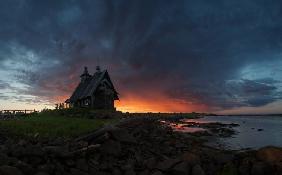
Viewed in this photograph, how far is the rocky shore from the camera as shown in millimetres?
13734

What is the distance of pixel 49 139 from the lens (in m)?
18.0

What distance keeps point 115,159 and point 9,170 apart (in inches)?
232

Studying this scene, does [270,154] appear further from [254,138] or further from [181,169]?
[254,138]

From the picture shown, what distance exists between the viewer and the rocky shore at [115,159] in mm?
13734

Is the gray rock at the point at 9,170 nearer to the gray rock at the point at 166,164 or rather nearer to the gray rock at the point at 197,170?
the gray rock at the point at 166,164

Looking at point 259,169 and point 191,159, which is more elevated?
point 191,159

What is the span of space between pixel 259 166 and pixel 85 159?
922 centimetres

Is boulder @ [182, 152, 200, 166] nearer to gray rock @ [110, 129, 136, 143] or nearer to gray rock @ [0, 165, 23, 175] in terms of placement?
gray rock @ [110, 129, 136, 143]

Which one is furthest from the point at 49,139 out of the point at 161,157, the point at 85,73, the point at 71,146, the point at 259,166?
the point at 85,73

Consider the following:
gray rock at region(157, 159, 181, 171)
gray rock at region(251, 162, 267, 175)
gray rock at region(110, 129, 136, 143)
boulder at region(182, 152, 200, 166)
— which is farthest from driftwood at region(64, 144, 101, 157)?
gray rock at region(251, 162, 267, 175)

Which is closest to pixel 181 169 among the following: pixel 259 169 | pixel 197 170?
pixel 197 170

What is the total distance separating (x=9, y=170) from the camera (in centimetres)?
1180

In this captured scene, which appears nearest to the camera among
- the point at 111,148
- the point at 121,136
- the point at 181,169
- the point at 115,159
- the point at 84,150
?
the point at 181,169

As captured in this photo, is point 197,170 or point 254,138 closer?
point 197,170
